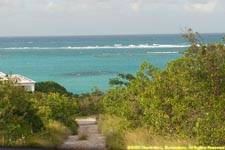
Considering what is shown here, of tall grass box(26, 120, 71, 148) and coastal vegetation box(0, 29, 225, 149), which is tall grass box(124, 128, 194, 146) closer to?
coastal vegetation box(0, 29, 225, 149)

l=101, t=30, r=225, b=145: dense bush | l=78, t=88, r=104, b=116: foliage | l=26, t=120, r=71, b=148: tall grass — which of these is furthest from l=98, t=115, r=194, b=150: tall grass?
l=78, t=88, r=104, b=116: foliage

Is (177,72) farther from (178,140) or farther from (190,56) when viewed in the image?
(178,140)

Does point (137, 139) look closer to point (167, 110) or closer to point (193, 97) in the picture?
point (167, 110)

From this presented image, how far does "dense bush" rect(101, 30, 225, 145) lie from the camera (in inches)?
409

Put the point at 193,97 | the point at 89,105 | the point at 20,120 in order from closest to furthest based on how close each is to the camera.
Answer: the point at 193,97 → the point at 20,120 → the point at 89,105

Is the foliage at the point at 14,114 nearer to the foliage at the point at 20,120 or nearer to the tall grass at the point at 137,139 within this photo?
the foliage at the point at 20,120

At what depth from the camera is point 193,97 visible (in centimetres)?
1111

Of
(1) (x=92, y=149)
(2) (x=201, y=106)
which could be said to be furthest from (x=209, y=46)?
(1) (x=92, y=149)

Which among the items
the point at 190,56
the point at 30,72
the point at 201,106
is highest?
the point at 190,56

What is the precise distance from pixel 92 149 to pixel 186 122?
10.9 ft

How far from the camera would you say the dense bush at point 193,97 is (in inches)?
409

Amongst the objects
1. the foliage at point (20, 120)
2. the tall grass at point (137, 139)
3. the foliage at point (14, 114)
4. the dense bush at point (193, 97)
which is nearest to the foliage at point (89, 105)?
the foliage at point (20, 120)

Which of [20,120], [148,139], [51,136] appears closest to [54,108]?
[51,136]

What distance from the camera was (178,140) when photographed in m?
11.7
